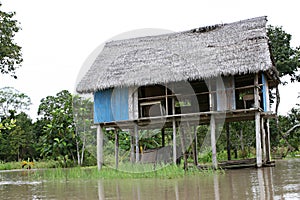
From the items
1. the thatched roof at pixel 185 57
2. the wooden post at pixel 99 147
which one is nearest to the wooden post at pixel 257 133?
the thatched roof at pixel 185 57

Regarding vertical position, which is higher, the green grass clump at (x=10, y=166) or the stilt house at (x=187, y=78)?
the stilt house at (x=187, y=78)

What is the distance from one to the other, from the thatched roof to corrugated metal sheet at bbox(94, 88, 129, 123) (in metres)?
0.51

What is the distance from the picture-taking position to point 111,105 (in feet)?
43.0

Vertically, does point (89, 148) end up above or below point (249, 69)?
below

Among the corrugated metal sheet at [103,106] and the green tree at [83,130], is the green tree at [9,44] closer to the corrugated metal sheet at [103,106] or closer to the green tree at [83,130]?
the corrugated metal sheet at [103,106]

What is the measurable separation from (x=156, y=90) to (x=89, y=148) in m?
11.2

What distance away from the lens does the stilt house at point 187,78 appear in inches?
455

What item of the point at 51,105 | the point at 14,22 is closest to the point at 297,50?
the point at 14,22

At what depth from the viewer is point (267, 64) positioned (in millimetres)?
11000

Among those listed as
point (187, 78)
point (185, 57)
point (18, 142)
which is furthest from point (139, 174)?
point (18, 142)

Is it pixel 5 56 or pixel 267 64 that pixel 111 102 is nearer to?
pixel 5 56

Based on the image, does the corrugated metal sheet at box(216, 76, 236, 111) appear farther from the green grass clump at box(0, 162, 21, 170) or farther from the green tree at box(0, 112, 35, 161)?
the green tree at box(0, 112, 35, 161)

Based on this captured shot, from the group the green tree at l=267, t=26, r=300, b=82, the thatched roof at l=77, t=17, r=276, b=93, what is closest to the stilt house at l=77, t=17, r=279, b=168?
the thatched roof at l=77, t=17, r=276, b=93

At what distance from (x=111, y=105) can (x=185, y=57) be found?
2904 millimetres
